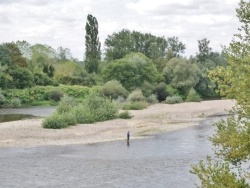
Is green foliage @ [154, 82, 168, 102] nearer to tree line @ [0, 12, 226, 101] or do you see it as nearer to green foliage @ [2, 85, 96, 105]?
tree line @ [0, 12, 226, 101]

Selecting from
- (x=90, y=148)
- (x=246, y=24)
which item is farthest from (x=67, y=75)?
(x=246, y=24)

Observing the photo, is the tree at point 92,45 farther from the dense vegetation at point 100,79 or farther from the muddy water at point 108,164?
the muddy water at point 108,164

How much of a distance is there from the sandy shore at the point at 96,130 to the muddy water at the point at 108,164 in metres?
3.76

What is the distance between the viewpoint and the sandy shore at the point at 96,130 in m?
50.0

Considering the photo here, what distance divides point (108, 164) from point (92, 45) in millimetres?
94408

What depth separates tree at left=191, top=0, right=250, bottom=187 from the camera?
11.2 meters

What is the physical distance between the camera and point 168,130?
59.6 metres

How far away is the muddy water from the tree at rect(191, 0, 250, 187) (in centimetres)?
1727

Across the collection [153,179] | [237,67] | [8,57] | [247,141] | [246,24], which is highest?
[8,57]

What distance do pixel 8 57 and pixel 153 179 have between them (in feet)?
285

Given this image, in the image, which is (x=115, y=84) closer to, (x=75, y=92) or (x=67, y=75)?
(x=75, y=92)

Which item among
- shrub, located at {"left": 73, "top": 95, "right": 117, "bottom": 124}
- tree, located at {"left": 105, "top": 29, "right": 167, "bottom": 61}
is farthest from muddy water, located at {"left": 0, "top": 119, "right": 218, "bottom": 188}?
tree, located at {"left": 105, "top": 29, "right": 167, "bottom": 61}

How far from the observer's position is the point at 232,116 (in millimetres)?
12297

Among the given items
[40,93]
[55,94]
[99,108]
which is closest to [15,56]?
[40,93]
